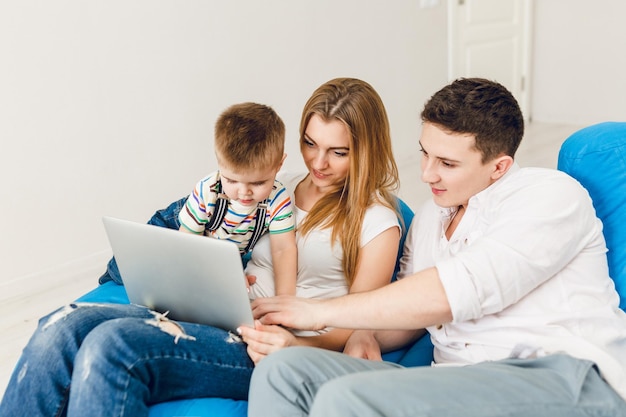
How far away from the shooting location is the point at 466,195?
1534 millimetres

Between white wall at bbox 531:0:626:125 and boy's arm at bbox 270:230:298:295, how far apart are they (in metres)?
4.17

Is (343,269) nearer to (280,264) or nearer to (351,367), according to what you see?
(280,264)

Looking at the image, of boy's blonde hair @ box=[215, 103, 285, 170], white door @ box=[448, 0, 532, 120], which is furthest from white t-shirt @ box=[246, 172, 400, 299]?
white door @ box=[448, 0, 532, 120]

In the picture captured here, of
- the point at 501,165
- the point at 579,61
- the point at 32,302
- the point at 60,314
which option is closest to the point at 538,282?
the point at 501,165

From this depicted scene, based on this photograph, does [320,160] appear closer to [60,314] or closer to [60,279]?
[60,314]

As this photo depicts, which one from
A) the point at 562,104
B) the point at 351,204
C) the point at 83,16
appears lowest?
the point at 562,104

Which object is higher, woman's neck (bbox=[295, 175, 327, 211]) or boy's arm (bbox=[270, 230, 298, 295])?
woman's neck (bbox=[295, 175, 327, 211])

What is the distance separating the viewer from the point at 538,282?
53.0 inches

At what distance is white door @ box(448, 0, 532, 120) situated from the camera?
484 cm

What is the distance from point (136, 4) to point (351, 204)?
1.93 meters

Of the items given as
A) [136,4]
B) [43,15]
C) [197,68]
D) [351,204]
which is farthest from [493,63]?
[351,204]

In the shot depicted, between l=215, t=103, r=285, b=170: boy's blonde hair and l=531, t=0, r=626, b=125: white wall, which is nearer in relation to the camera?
l=215, t=103, r=285, b=170: boy's blonde hair

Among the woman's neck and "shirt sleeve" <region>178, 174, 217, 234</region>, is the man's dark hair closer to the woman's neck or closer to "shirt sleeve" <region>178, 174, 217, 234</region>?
the woman's neck

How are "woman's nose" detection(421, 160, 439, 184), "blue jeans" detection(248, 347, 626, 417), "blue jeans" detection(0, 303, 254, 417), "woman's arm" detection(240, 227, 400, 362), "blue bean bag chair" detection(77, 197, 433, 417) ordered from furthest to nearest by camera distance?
"woman's arm" detection(240, 227, 400, 362) < "woman's nose" detection(421, 160, 439, 184) < "blue bean bag chair" detection(77, 197, 433, 417) < "blue jeans" detection(0, 303, 254, 417) < "blue jeans" detection(248, 347, 626, 417)
